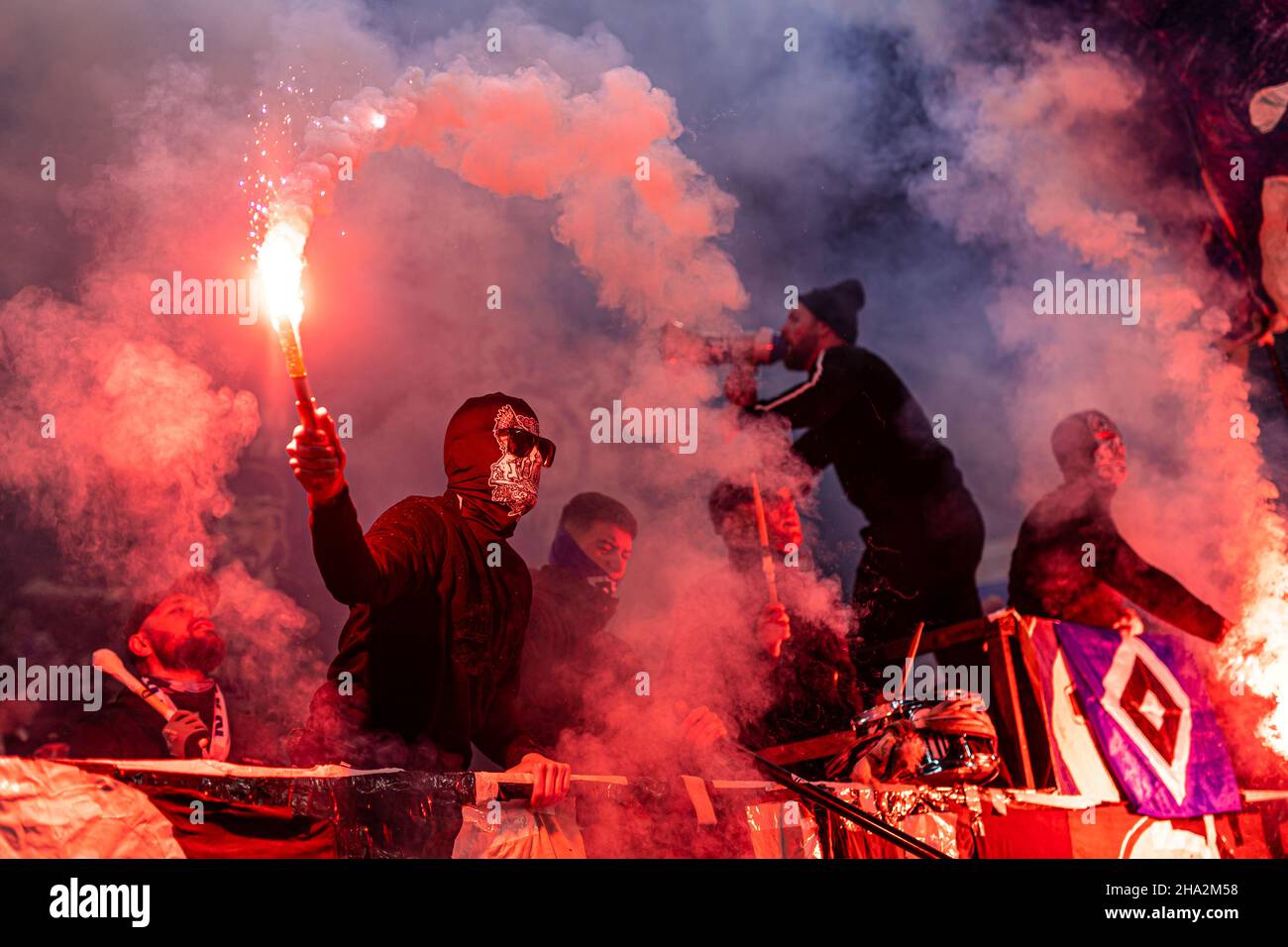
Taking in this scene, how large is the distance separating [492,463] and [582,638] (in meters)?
1.07

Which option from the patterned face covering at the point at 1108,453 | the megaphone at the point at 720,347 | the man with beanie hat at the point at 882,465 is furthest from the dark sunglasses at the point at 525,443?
the patterned face covering at the point at 1108,453

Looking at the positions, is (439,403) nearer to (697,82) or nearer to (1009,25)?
(697,82)

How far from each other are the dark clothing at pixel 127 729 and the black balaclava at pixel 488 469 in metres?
1.47

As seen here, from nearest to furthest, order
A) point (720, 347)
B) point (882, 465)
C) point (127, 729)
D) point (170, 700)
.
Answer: point (127, 729) < point (170, 700) < point (720, 347) < point (882, 465)

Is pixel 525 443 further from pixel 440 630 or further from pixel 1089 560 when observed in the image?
pixel 1089 560

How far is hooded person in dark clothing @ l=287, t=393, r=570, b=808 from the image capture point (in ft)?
15.6

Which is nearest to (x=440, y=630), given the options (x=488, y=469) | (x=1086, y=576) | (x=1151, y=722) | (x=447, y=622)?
(x=447, y=622)

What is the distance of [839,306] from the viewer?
728 cm

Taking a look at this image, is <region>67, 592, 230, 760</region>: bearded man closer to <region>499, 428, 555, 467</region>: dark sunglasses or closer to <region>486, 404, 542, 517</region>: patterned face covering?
<region>486, 404, 542, 517</region>: patterned face covering

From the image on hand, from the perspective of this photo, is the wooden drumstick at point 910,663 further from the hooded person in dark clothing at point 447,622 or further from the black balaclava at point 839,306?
the hooded person in dark clothing at point 447,622

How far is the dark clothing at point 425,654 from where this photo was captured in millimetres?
4781

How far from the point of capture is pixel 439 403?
5.94m

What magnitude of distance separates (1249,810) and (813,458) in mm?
3225
